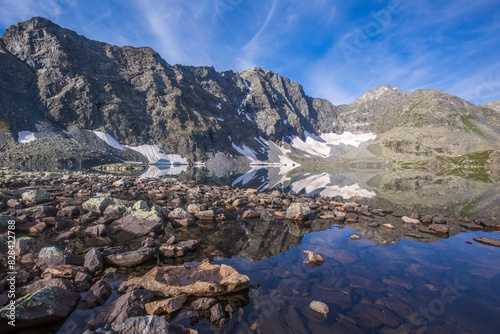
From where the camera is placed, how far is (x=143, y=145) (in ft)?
436

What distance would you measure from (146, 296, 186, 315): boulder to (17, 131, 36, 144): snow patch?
4828 inches

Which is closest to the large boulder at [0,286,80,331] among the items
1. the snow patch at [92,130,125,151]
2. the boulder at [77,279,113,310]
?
the boulder at [77,279,113,310]

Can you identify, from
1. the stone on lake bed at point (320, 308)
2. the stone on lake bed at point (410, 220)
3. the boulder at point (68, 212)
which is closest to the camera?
the stone on lake bed at point (320, 308)

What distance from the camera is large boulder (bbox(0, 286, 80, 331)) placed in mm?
4623

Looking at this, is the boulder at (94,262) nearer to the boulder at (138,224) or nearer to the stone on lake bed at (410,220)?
the boulder at (138,224)

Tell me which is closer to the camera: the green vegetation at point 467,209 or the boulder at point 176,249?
the boulder at point 176,249

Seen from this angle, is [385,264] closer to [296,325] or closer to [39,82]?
[296,325]

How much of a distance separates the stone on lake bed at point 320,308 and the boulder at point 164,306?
3679 millimetres

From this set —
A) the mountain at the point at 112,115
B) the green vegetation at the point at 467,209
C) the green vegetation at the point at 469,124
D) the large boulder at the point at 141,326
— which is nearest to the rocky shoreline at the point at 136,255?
the large boulder at the point at 141,326

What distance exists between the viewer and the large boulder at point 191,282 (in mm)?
6348

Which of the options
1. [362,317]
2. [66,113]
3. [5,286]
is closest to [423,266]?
[362,317]

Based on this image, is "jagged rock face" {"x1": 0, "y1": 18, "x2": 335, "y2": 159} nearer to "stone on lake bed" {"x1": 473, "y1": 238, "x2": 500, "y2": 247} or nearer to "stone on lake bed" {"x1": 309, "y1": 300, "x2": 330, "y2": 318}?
"stone on lake bed" {"x1": 473, "y1": 238, "x2": 500, "y2": 247}

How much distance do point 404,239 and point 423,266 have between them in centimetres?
363

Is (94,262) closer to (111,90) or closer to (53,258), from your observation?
(53,258)
